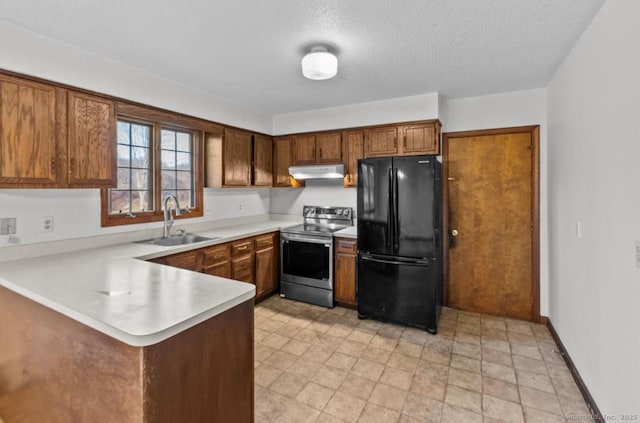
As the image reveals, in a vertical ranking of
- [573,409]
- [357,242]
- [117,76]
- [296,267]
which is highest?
[117,76]

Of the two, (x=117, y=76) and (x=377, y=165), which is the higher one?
(x=117, y=76)

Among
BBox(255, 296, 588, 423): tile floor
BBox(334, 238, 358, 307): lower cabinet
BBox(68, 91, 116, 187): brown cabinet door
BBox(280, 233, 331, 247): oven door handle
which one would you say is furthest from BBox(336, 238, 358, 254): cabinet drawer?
BBox(68, 91, 116, 187): brown cabinet door

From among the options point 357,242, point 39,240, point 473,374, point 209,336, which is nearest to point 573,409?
point 473,374

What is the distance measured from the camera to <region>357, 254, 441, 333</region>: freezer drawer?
9.90 feet

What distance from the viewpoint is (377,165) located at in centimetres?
320

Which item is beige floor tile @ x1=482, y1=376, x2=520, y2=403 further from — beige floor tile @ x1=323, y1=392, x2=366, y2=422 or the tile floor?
beige floor tile @ x1=323, y1=392, x2=366, y2=422

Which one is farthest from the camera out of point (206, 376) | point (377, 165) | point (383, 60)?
point (377, 165)

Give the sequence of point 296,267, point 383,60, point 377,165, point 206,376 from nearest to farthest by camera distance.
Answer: point 206,376
point 383,60
point 377,165
point 296,267

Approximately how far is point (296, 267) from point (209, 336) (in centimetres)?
255

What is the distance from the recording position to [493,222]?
11.3ft

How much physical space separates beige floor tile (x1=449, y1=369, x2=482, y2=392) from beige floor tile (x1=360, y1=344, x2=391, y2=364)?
50 cm

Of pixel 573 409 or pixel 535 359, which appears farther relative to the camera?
pixel 535 359

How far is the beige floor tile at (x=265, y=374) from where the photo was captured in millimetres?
2256

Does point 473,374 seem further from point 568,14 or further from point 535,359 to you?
point 568,14
